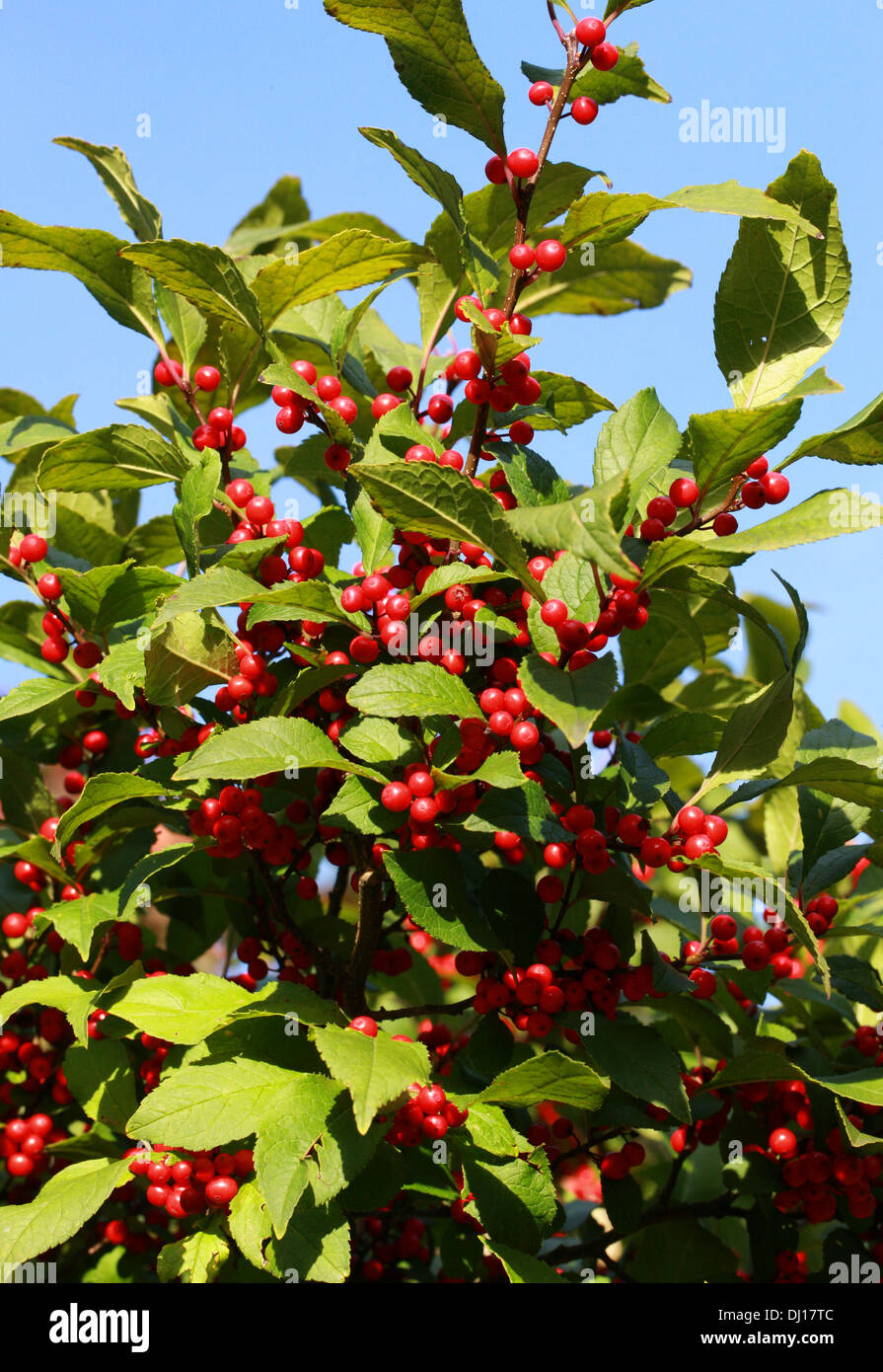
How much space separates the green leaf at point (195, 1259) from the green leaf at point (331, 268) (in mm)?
1369

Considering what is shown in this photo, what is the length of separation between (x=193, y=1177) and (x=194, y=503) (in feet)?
3.20

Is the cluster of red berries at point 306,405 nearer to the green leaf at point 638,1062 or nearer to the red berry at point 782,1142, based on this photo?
the green leaf at point 638,1062

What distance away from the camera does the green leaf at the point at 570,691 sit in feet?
4.35

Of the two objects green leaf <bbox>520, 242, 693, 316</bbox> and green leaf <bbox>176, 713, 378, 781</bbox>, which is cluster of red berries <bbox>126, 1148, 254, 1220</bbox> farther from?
green leaf <bbox>520, 242, 693, 316</bbox>

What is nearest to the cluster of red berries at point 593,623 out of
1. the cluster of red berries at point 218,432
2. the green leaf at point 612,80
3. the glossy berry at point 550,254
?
the glossy berry at point 550,254

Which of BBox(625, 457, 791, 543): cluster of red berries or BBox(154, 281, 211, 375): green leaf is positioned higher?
BBox(154, 281, 211, 375): green leaf

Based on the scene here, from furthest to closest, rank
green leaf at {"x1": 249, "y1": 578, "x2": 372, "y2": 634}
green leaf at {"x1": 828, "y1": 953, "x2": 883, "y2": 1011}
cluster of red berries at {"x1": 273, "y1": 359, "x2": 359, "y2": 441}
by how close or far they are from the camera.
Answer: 1. green leaf at {"x1": 828, "y1": 953, "x2": 883, "y2": 1011}
2. cluster of red berries at {"x1": 273, "y1": 359, "x2": 359, "y2": 441}
3. green leaf at {"x1": 249, "y1": 578, "x2": 372, "y2": 634}

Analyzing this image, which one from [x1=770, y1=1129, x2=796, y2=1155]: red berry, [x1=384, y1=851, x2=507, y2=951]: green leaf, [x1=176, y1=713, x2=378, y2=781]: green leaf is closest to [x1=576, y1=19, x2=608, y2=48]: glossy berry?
[x1=176, y1=713, x2=378, y2=781]: green leaf

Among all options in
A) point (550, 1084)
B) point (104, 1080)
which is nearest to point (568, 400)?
point (550, 1084)

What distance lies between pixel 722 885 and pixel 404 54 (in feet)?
4.68

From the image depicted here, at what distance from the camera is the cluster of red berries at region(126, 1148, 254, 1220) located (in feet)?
5.35

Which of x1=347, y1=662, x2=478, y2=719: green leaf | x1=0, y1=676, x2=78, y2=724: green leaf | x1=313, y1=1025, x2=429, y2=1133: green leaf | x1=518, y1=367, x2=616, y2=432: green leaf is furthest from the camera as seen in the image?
x1=518, y1=367, x2=616, y2=432: green leaf

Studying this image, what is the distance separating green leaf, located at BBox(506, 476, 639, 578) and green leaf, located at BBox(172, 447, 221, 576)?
0.53 metres
